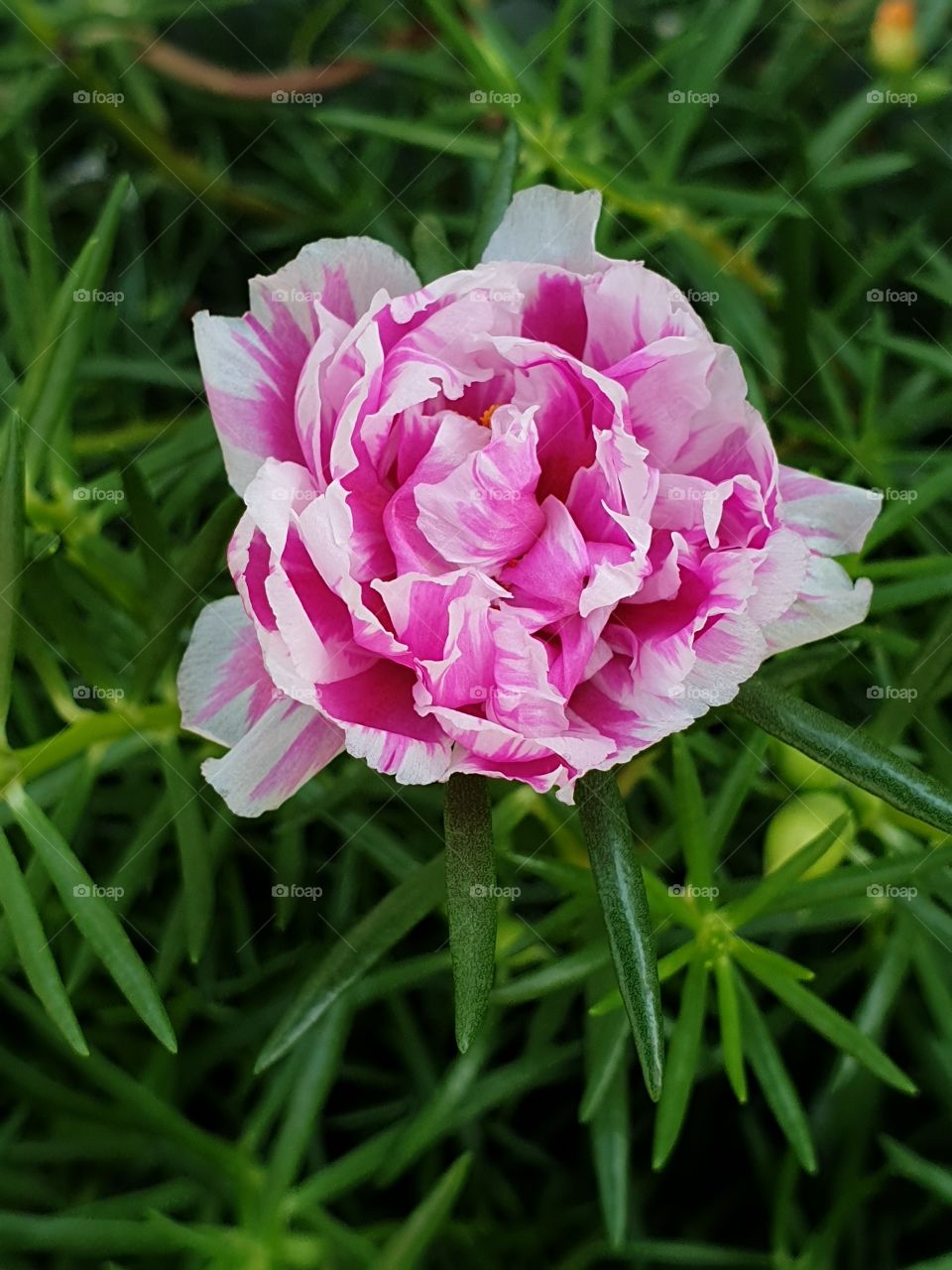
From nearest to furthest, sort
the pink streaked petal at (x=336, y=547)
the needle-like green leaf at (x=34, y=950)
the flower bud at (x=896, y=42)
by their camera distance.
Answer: the pink streaked petal at (x=336, y=547)
the needle-like green leaf at (x=34, y=950)
the flower bud at (x=896, y=42)

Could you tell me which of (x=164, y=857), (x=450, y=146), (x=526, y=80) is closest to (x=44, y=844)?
(x=164, y=857)

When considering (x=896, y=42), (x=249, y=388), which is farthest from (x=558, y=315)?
(x=896, y=42)

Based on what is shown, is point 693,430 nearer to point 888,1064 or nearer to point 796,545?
point 796,545

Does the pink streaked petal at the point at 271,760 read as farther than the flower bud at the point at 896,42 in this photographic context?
No

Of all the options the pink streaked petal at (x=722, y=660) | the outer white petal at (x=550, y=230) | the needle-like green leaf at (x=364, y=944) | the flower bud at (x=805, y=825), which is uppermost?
the outer white petal at (x=550, y=230)

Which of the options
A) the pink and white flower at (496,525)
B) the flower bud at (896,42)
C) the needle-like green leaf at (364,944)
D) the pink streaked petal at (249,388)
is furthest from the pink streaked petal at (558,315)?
the flower bud at (896,42)

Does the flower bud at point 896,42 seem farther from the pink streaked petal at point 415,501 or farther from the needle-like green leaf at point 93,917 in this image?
the needle-like green leaf at point 93,917
